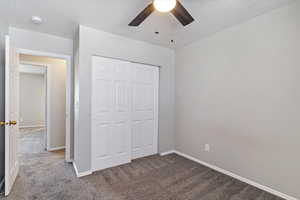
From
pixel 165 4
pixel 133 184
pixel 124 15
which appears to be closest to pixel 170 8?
pixel 165 4

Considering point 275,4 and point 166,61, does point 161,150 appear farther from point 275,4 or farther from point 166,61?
point 275,4

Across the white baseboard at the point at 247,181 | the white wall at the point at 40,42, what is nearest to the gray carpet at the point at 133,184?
the white baseboard at the point at 247,181

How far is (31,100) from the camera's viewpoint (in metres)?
6.13

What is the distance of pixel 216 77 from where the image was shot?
263 centimetres

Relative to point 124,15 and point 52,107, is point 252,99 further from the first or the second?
point 52,107

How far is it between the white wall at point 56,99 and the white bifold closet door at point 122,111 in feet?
5.69

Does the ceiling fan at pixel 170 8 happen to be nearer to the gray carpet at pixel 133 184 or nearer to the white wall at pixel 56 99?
the gray carpet at pixel 133 184

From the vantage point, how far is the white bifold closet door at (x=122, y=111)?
257 cm

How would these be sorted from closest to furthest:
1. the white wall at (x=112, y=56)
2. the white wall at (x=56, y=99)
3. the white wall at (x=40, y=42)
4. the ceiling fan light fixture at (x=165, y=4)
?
the ceiling fan light fixture at (x=165, y=4) → the white wall at (x=112, y=56) → the white wall at (x=40, y=42) → the white wall at (x=56, y=99)

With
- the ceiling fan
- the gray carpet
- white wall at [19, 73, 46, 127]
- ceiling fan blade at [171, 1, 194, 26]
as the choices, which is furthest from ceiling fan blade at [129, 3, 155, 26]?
white wall at [19, 73, 46, 127]

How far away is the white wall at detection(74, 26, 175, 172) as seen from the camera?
7.75 feet

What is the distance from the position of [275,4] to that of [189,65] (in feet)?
5.19

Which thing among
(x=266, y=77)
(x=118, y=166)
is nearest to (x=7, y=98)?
(x=118, y=166)

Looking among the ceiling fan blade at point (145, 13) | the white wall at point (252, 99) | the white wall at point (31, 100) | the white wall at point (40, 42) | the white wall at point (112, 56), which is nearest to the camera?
the ceiling fan blade at point (145, 13)
